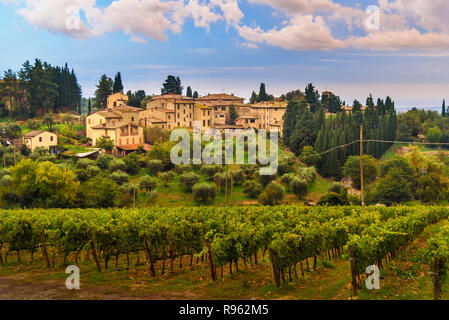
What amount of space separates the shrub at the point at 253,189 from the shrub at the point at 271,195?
1.68 meters

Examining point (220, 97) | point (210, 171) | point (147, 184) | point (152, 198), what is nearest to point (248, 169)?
point (210, 171)

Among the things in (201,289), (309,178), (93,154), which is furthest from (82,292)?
(93,154)

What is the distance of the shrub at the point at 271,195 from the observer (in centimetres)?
A: 4170

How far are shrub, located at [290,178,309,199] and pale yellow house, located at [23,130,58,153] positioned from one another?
34720 millimetres

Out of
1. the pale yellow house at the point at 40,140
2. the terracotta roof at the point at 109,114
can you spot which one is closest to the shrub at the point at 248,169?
the pale yellow house at the point at 40,140

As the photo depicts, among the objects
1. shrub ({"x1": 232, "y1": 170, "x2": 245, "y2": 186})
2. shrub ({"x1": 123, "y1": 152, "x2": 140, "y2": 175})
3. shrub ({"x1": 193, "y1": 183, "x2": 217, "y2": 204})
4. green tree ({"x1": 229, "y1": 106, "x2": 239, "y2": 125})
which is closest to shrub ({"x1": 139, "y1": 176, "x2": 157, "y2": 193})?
shrub ({"x1": 193, "y1": 183, "x2": 217, "y2": 204})

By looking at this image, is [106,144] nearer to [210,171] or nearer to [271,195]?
[210,171]

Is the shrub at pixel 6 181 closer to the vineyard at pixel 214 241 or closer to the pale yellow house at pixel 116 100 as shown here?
the vineyard at pixel 214 241

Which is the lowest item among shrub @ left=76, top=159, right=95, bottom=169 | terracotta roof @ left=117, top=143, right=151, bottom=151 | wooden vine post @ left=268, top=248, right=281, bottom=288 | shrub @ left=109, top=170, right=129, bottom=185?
shrub @ left=109, top=170, right=129, bottom=185

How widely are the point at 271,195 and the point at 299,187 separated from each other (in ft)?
17.3

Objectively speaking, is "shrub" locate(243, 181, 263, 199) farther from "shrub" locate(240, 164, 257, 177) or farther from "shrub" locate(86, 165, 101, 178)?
"shrub" locate(86, 165, 101, 178)

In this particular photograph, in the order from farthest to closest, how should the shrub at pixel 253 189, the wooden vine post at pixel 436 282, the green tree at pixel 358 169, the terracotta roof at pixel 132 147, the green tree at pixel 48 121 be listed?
the green tree at pixel 48 121 < the terracotta roof at pixel 132 147 < the green tree at pixel 358 169 < the shrub at pixel 253 189 < the wooden vine post at pixel 436 282

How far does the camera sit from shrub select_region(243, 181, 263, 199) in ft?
148

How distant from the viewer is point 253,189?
45.2m
